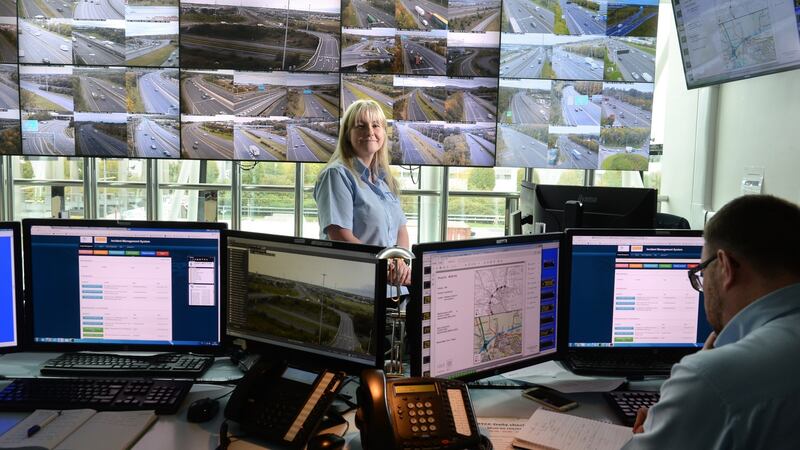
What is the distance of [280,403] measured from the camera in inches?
63.9

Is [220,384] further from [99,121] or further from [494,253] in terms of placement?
[99,121]

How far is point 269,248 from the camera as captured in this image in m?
1.83

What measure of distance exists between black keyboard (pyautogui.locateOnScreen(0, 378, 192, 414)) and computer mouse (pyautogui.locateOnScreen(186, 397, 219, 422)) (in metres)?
0.05

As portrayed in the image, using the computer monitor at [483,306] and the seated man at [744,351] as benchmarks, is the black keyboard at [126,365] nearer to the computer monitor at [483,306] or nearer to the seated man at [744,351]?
the computer monitor at [483,306]

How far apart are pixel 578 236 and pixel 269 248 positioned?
895mm

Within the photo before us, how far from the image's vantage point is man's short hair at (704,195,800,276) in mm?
1210

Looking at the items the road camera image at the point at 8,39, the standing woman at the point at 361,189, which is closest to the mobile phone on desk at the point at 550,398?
the standing woman at the point at 361,189

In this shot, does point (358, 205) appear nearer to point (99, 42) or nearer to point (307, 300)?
point (307, 300)

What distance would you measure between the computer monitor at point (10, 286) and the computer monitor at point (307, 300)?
0.60 meters

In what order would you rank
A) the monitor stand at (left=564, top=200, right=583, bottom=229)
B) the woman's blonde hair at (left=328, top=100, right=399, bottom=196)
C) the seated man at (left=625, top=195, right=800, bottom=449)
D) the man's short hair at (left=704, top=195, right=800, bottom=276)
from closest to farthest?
the seated man at (left=625, top=195, right=800, bottom=449) < the man's short hair at (left=704, top=195, right=800, bottom=276) < the monitor stand at (left=564, top=200, right=583, bottom=229) < the woman's blonde hair at (left=328, top=100, right=399, bottom=196)

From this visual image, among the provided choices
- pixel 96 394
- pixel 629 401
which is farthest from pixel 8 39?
pixel 629 401

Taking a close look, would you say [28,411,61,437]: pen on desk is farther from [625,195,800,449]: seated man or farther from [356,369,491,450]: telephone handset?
[625,195,800,449]: seated man

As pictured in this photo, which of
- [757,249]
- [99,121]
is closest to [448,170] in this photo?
[99,121]

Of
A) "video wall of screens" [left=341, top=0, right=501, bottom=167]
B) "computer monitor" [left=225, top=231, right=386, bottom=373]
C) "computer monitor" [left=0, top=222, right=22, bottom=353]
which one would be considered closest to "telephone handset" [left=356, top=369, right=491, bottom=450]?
"computer monitor" [left=225, top=231, right=386, bottom=373]
